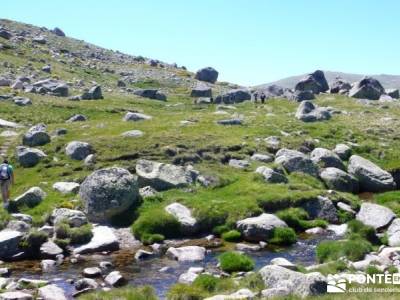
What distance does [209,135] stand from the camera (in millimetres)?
58562

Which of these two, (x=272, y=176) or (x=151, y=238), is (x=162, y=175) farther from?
(x=151, y=238)

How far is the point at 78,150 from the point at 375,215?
25.7m

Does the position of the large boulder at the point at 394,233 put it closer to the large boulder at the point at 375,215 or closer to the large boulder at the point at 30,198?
the large boulder at the point at 375,215

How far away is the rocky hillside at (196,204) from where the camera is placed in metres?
27.5

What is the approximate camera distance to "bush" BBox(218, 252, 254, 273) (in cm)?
2906

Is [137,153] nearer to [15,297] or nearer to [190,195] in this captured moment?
[190,195]

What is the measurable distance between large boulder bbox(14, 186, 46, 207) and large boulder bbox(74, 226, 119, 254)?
281 inches

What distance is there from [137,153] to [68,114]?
31.6m

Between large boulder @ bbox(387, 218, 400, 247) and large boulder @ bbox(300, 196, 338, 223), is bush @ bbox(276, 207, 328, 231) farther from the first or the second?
large boulder @ bbox(387, 218, 400, 247)

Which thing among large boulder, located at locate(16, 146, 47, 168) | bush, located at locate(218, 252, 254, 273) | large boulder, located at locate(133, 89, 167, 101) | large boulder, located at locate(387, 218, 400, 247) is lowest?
bush, located at locate(218, 252, 254, 273)

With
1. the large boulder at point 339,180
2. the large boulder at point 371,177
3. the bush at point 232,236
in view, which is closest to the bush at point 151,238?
the bush at point 232,236

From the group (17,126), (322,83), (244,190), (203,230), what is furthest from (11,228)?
(322,83)

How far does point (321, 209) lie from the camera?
4178cm

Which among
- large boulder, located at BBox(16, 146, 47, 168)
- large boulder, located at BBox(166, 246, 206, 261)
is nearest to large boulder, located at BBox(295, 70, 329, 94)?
large boulder, located at BBox(16, 146, 47, 168)
